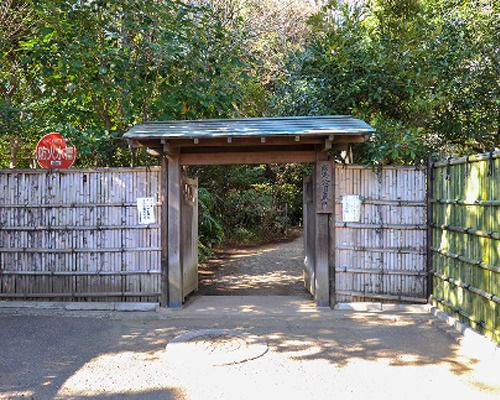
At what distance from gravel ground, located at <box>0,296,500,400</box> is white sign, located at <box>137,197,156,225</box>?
1.54m

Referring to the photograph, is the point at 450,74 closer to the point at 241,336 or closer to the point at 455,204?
the point at 455,204

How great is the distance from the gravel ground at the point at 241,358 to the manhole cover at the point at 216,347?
27mm

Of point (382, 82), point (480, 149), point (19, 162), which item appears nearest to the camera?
point (382, 82)

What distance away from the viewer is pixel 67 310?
7312mm

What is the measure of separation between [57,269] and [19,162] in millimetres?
7743

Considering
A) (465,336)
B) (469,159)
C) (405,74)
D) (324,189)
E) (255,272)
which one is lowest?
(255,272)

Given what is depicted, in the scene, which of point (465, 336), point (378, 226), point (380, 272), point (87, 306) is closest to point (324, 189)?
point (378, 226)

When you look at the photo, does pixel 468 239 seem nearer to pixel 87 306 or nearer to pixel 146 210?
pixel 146 210

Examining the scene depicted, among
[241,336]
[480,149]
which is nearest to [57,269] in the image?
[241,336]

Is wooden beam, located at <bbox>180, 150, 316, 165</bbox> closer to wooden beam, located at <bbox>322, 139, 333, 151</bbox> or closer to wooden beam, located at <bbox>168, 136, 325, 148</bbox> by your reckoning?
wooden beam, located at <bbox>168, 136, 325, 148</bbox>

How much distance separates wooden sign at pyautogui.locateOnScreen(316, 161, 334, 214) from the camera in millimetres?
7281

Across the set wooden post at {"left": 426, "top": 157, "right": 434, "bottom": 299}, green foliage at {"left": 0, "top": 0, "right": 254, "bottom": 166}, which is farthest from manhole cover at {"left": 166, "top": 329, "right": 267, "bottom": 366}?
green foliage at {"left": 0, "top": 0, "right": 254, "bottom": 166}

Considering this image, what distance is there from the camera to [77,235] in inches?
297

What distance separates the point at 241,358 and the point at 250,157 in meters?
3.50
